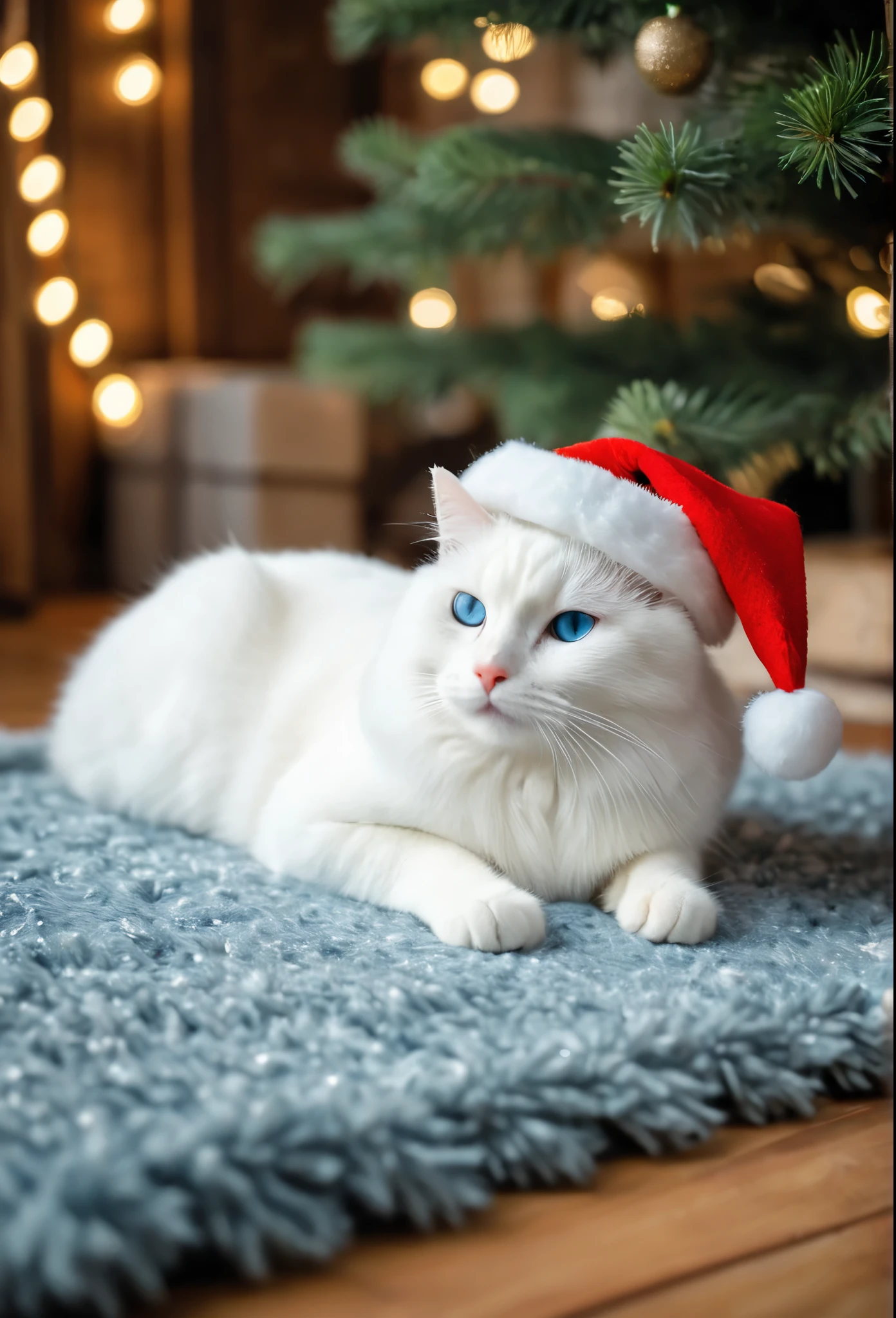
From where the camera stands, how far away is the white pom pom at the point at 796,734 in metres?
0.81

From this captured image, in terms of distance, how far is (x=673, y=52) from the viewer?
1006 millimetres

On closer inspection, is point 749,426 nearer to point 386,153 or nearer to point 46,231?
point 386,153

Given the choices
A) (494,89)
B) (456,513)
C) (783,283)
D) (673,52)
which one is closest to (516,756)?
(456,513)

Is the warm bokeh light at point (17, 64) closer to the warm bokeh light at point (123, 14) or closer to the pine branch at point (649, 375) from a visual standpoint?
the warm bokeh light at point (123, 14)

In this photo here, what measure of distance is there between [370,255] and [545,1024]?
1.35 m

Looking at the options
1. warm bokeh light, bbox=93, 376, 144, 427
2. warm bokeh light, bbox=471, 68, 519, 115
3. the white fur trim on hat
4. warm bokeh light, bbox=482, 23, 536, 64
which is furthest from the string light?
warm bokeh light, bbox=93, 376, 144, 427

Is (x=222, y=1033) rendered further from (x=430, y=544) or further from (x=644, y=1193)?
(x=430, y=544)

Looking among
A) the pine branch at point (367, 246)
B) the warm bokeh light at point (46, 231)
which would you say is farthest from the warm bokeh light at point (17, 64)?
the pine branch at point (367, 246)

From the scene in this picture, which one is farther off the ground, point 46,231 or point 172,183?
point 172,183

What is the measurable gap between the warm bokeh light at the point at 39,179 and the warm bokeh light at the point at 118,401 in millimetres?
549

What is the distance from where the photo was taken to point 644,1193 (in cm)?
65

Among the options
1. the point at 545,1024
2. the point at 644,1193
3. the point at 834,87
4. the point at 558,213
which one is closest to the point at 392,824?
the point at 545,1024

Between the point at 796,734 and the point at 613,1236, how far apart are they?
0.34m

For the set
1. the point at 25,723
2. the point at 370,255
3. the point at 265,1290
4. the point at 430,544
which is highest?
the point at 370,255
